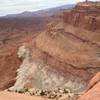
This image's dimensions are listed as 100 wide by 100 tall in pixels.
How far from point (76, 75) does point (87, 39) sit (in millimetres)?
4112

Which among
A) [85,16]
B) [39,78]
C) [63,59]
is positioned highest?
[85,16]

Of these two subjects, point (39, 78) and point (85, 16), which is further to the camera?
point (85, 16)

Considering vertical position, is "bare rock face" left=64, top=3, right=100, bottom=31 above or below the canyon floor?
above

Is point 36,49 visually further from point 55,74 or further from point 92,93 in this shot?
point 92,93

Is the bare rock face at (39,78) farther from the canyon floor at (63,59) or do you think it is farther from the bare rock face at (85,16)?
the bare rock face at (85,16)

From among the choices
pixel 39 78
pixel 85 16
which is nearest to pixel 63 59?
pixel 39 78

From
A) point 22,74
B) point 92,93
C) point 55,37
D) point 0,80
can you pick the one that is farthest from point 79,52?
point 92,93

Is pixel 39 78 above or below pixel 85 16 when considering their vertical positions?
below

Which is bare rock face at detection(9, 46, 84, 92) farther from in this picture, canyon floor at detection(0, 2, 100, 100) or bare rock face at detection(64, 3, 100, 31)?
bare rock face at detection(64, 3, 100, 31)

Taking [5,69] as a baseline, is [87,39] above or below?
above

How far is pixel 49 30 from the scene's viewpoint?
128ft

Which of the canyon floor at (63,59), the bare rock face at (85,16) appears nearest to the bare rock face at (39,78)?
the canyon floor at (63,59)

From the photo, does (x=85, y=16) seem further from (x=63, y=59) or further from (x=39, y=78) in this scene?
(x=39, y=78)

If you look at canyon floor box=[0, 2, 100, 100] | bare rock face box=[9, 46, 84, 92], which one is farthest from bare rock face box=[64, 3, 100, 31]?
bare rock face box=[9, 46, 84, 92]
